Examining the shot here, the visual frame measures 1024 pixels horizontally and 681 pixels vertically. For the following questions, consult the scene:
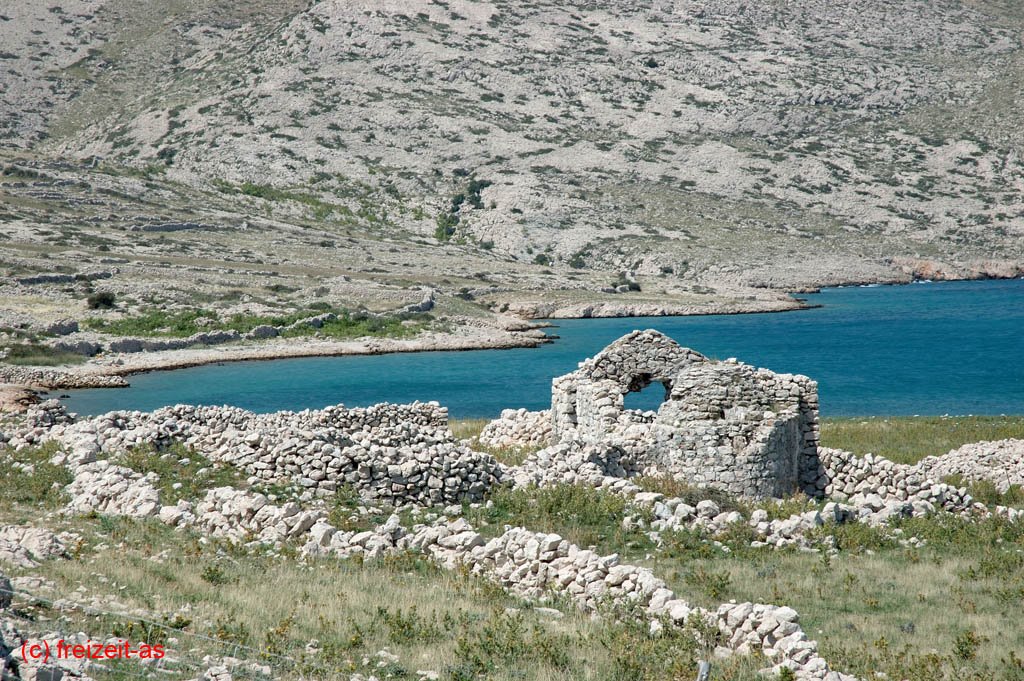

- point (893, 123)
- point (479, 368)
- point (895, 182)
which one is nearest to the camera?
point (479, 368)

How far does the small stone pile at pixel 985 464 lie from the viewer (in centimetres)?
2167

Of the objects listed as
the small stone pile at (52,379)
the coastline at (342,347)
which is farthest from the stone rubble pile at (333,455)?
the small stone pile at (52,379)

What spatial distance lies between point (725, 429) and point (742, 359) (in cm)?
5549

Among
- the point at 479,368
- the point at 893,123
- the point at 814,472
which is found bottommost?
the point at 479,368

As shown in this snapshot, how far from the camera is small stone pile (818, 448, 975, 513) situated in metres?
17.8

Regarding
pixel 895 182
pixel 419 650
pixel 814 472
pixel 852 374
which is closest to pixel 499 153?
pixel 895 182

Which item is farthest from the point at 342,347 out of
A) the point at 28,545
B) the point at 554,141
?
the point at 554,141

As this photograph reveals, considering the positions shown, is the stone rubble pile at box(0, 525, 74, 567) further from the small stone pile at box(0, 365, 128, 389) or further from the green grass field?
the small stone pile at box(0, 365, 128, 389)

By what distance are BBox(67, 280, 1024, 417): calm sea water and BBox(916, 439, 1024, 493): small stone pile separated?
2586cm

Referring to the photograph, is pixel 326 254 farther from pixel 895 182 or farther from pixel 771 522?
pixel 771 522

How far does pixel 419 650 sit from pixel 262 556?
170 inches

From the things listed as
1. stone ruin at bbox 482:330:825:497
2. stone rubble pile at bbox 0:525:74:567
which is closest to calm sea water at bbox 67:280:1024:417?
stone ruin at bbox 482:330:825:497

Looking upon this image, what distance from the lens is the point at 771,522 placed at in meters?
15.8

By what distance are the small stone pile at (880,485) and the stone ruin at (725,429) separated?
40 centimetres
